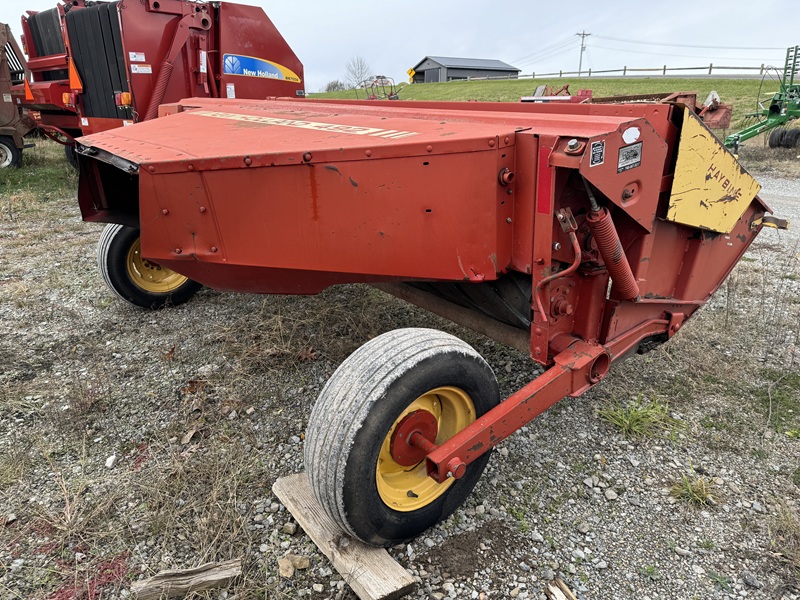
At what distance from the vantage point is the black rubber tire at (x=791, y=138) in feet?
40.2

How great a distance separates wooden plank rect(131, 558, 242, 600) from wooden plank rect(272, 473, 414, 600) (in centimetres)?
32

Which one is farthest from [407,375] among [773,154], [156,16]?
[773,154]

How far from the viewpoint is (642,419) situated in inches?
114

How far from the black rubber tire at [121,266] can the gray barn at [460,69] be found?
46598mm

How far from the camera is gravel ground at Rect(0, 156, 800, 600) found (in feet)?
6.79

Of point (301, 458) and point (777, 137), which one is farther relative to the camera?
point (777, 137)

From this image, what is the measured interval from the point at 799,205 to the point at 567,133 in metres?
7.66

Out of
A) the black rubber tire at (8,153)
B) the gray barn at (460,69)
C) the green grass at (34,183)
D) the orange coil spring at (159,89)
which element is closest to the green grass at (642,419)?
the orange coil spring at (159,89)

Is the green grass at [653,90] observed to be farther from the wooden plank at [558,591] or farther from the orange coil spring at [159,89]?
the wooden plank at [558,591]

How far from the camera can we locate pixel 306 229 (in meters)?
2.25

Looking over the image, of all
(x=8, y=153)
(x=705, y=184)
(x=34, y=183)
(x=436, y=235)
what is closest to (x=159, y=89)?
(x=436, y=235)

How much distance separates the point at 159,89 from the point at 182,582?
4.63 metres

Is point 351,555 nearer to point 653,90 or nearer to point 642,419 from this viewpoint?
point 642,419

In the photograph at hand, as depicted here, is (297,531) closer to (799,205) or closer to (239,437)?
(239,437)
